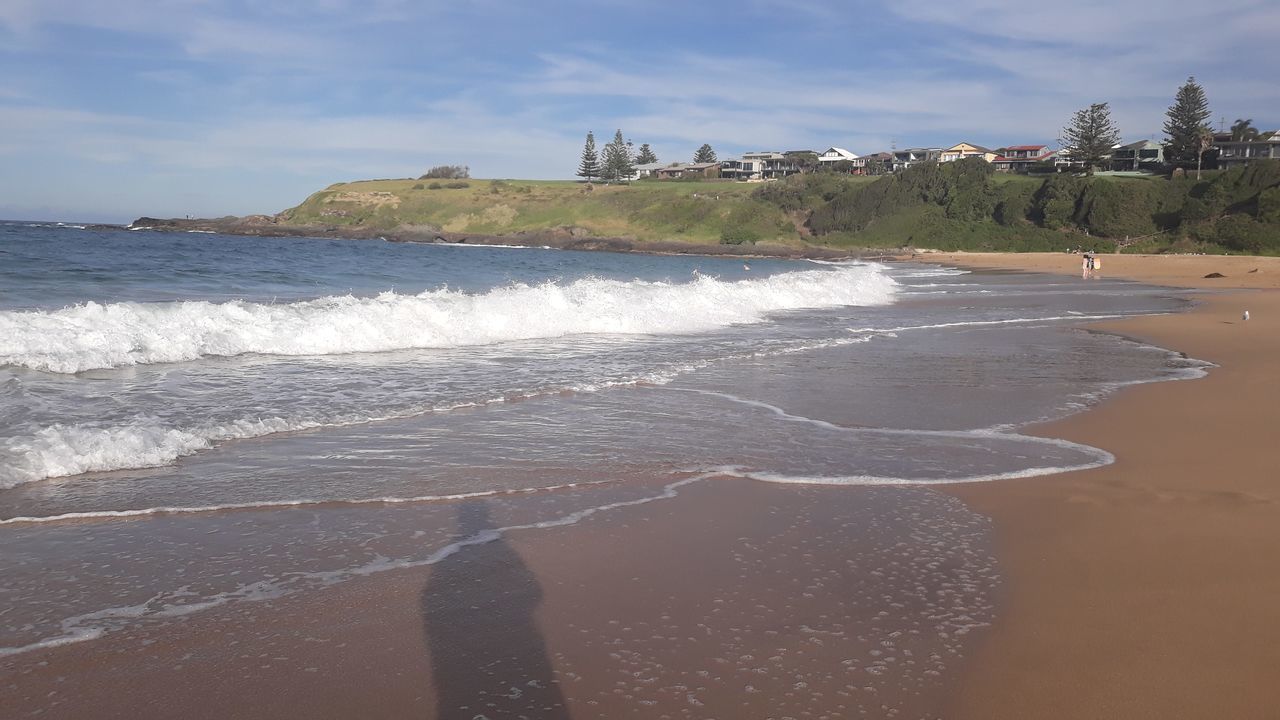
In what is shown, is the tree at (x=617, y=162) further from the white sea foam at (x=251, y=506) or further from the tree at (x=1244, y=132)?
the white sea foam at (x=251, y=506)

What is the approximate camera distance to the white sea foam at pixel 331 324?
A: 10.1m

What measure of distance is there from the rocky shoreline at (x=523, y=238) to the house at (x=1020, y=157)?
4133cm

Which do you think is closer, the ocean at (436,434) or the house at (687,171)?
the ocean at (436,434)

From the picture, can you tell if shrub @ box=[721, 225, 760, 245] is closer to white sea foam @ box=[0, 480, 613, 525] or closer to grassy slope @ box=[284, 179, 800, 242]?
grassy slope @ box=[284, 179, 800, 242]

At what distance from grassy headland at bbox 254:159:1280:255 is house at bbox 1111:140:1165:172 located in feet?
43.5

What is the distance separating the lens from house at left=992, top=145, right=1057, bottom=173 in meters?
102

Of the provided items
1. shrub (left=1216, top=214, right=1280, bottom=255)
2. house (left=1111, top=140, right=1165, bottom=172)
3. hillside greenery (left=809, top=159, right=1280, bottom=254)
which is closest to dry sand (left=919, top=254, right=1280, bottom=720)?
shrub (left=1216, top=214, right=1280, bottom=255)

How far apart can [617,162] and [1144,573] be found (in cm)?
12032

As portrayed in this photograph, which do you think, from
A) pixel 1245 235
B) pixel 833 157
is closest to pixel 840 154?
pixel 833 157

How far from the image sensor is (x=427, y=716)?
9.81 ft

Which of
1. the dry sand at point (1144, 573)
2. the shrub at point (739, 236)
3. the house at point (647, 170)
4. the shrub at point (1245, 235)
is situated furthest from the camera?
the house at point (647, 170)

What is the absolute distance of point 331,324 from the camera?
39.8 ft

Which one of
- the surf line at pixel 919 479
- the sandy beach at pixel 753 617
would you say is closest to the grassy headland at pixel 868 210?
the surf line at pixel 919 479

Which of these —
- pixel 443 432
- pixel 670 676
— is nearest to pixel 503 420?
pixel 443 432
